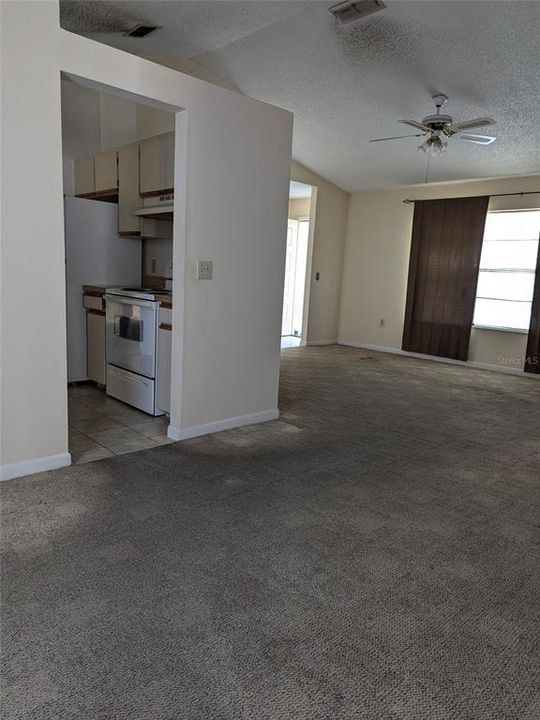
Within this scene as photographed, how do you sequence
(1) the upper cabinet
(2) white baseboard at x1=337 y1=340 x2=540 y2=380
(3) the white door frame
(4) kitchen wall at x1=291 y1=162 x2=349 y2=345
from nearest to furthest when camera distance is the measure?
(1) the upper cabinet
(2) white baseboard at x1=337 y1=340 x2=540 y2=380
(3) the white door frame
(4) kitchen wall at x1=291 y1=162 x2=349 y2=345

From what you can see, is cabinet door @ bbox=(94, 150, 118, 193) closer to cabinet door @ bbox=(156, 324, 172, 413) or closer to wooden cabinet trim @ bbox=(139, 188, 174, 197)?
wooden cabinet trim @ bbox=(139, 188, 174, 197)

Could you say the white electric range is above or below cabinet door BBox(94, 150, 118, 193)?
below

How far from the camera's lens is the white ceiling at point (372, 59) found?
3848mm

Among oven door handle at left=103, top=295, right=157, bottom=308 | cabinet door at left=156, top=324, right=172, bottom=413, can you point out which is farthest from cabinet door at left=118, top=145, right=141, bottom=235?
cabinet door at left=156, top=324, right=172, bottom=413

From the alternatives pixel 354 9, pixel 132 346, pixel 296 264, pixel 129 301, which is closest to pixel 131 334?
pixel 132 346

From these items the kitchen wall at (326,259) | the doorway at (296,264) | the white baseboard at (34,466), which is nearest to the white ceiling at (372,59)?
the kitchen wall at (326,259)

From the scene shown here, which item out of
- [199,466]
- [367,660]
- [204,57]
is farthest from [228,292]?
[204,57]

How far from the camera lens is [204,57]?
5.12 meters

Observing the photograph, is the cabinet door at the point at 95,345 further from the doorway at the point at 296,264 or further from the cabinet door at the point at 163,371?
the doorway at the point at 296,264

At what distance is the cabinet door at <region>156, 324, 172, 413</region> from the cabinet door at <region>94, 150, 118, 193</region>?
1959 millimetres

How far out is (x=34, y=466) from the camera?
278 centimetres

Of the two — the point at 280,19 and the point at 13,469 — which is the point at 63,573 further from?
the point at 280,19

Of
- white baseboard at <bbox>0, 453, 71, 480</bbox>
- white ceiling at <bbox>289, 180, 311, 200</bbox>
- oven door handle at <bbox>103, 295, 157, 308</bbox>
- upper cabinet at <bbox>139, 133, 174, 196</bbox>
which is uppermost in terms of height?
white ceiling at <bbox>289, 180, 311, 200</bbox>

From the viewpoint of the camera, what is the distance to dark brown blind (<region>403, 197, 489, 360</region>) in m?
6.72
